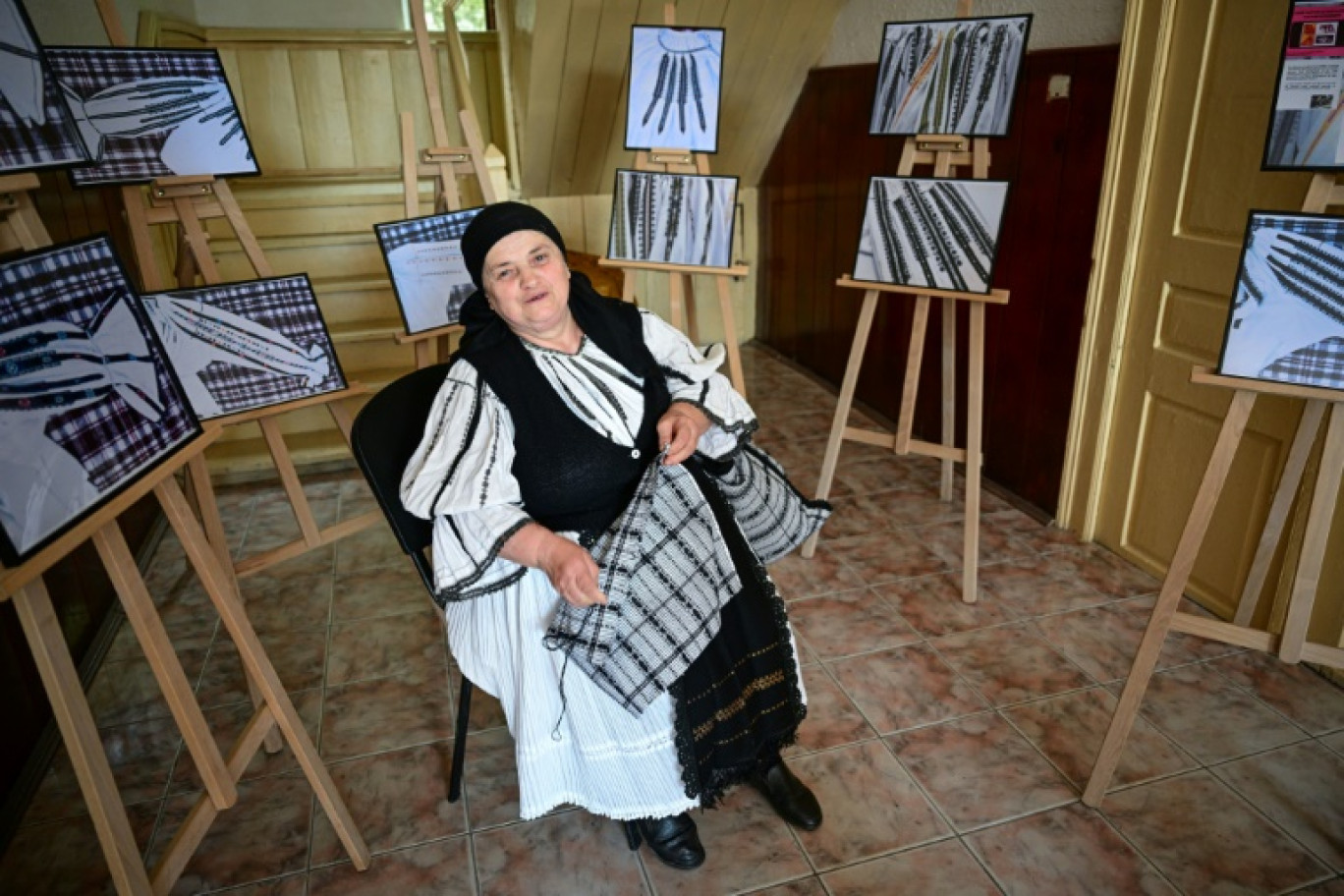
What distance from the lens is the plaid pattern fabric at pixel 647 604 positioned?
4.85 ft

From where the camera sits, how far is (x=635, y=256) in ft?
9.17

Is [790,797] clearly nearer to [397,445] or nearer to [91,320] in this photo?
[397,445]

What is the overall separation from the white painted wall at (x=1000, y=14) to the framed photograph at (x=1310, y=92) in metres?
1.05

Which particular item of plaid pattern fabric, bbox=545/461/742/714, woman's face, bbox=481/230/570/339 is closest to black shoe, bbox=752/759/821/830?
plaid pattern fabric, bbox=545/461/742/714

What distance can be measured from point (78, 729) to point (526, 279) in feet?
3.00

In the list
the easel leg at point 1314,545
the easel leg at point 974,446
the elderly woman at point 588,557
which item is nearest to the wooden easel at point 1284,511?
the easel leg at point 1314,545

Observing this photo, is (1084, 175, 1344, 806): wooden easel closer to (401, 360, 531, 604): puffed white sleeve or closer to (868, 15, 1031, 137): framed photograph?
(868, 15, 1031, 137): framed photograph

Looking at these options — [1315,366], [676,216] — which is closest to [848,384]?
[676,216]

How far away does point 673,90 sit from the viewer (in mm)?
2738

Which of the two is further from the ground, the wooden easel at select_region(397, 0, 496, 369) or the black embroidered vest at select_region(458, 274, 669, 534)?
the wooden easel at select_region(397, 0, 496, 369)

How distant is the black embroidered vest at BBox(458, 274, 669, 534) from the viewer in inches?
60.6

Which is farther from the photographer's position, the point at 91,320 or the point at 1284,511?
the point at 1284,511

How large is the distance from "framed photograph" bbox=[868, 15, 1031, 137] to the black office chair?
1.59m

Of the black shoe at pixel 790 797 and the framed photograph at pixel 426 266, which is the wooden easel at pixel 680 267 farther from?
the black shoe at pixel 790 797
